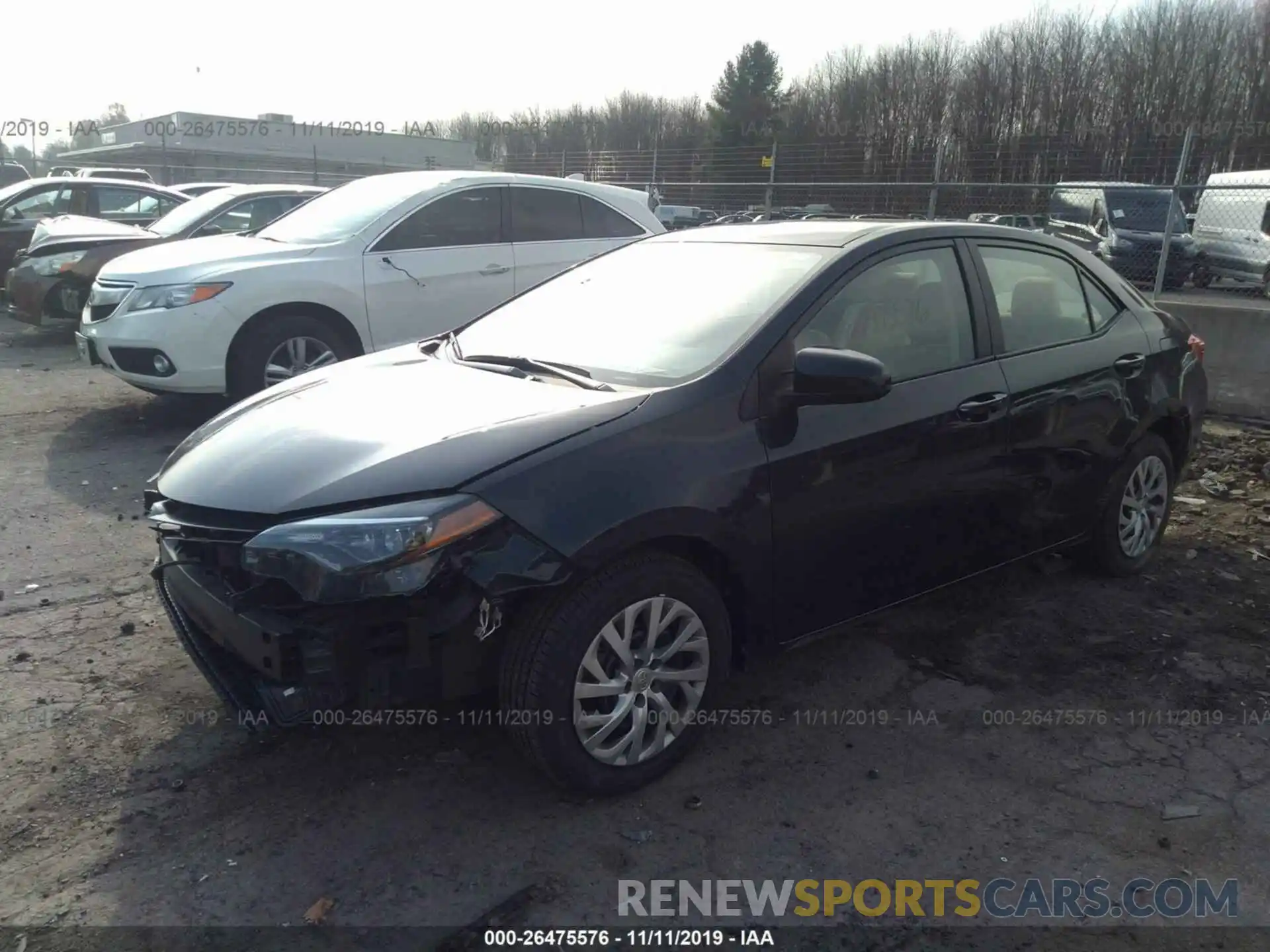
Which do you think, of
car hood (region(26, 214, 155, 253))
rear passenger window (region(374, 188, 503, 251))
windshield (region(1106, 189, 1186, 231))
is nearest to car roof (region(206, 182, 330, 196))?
car hood (region(26, 214, 155, 253))

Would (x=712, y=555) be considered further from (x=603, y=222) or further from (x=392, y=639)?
(x=603, y=222)

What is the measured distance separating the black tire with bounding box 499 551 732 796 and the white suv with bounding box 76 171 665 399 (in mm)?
4366

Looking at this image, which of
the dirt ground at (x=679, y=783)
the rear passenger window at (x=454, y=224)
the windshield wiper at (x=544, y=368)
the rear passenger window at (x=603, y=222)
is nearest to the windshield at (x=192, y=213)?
the rear passenger window at (x=454, y=224)

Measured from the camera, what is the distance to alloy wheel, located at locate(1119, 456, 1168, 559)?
4.57 metres

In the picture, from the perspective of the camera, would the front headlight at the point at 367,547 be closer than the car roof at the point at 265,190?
Yes

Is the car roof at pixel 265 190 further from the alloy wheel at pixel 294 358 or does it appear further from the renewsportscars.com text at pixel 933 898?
the renewsportscars.com text at pixel 933 898

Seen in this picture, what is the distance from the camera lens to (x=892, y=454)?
3.41m

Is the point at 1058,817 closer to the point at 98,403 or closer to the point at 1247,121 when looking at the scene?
the point at 98,403

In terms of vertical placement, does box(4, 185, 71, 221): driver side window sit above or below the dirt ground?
above

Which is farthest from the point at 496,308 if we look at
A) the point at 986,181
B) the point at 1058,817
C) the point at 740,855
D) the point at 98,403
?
the point at 986,181

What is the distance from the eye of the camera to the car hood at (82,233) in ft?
31.1

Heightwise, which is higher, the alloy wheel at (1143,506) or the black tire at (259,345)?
the black tire at (259,345)

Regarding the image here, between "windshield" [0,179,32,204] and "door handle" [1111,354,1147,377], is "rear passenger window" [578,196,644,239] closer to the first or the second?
"door handle" [1111,354,1147,377]

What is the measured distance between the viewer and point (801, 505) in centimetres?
318
